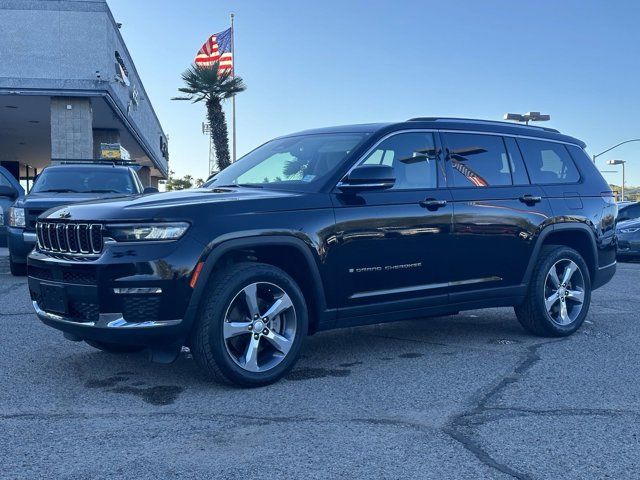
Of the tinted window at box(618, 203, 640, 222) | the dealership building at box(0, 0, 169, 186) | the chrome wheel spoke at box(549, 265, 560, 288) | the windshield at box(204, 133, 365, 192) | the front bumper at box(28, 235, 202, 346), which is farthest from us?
the dealership building at box(0, 0, 169, 186)

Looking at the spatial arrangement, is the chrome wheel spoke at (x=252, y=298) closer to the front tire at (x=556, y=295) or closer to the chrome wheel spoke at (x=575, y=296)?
the front tire at (x=556, y=295)

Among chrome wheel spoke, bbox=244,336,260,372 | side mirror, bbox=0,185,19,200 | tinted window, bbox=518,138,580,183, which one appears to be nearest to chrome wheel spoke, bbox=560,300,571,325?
tinted window, bbox=518,138,580,183

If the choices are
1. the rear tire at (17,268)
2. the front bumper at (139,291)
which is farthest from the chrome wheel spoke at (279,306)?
the rear tire at (17,268)

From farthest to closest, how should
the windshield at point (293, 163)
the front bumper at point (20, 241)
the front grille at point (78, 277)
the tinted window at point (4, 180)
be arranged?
the tinted window at point (4, 180) → the front bumper at point (20, 241) → the windshield at point (293, 163) → the front grille at point (78, 277)

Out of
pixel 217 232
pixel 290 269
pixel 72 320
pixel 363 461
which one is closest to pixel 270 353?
pixel 290 269

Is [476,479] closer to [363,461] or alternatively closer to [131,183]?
[363,461]

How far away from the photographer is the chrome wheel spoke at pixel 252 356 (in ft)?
16.3

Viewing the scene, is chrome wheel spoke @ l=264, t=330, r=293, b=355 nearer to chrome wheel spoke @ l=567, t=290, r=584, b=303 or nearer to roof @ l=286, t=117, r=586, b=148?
roof @ l=286, t=117, r=586, b=148

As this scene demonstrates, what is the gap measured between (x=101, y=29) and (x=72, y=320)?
25430mm

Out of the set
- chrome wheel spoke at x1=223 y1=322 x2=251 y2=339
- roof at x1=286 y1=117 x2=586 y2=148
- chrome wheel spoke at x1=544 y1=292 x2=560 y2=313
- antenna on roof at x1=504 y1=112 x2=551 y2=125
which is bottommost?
chrome wheel spoke at x1=544 y1=292 x2=560 y2=313

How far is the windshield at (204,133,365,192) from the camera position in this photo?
18.3ft

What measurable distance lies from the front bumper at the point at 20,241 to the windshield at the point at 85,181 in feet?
2.69

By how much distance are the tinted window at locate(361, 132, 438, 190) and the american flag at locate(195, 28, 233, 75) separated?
27831 mm

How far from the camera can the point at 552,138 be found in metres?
7.18
